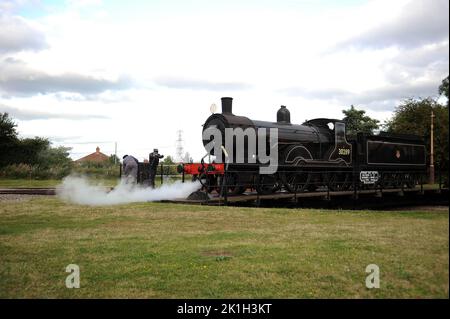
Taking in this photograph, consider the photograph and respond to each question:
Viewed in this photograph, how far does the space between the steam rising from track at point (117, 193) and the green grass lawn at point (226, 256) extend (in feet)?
18.3

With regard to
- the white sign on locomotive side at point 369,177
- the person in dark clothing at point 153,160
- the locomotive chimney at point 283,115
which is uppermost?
the locomotive chimney at point 283,115

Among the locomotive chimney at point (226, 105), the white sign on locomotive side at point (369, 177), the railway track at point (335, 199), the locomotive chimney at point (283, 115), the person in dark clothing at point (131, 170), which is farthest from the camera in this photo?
the white sign on locomotive side at point (369, 177)

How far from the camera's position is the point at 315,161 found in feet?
62.7

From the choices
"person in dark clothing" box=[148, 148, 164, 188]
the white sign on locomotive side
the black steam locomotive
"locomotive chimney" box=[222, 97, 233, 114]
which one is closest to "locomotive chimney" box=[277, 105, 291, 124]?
the black steam locomotive

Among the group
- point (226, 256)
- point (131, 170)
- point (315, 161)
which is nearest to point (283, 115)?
point (315, 161)

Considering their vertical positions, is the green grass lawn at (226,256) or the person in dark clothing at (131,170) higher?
the person in dark clothing at (131,170)

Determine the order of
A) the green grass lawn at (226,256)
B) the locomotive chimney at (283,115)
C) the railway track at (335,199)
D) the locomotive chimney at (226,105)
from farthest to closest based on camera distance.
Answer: the locomotive chimney at (283,115) < the locomotive chimney at (226,105) < the railway track at (335,199) < the green grass lawn at (226,256)

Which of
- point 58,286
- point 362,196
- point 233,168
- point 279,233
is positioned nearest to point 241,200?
point 233,168

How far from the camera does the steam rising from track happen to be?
1720cm

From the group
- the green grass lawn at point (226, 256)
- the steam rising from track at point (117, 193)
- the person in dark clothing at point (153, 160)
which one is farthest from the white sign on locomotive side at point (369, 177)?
the green grass lawn at point (226, 256)

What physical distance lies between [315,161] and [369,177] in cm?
435

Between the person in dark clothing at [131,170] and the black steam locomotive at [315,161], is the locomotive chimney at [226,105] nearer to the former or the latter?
the black steam locomotive at [315,161]

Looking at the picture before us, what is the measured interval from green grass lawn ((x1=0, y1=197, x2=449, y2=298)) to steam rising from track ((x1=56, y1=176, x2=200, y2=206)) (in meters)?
5.56

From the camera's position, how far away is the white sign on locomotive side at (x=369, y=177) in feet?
69.9
